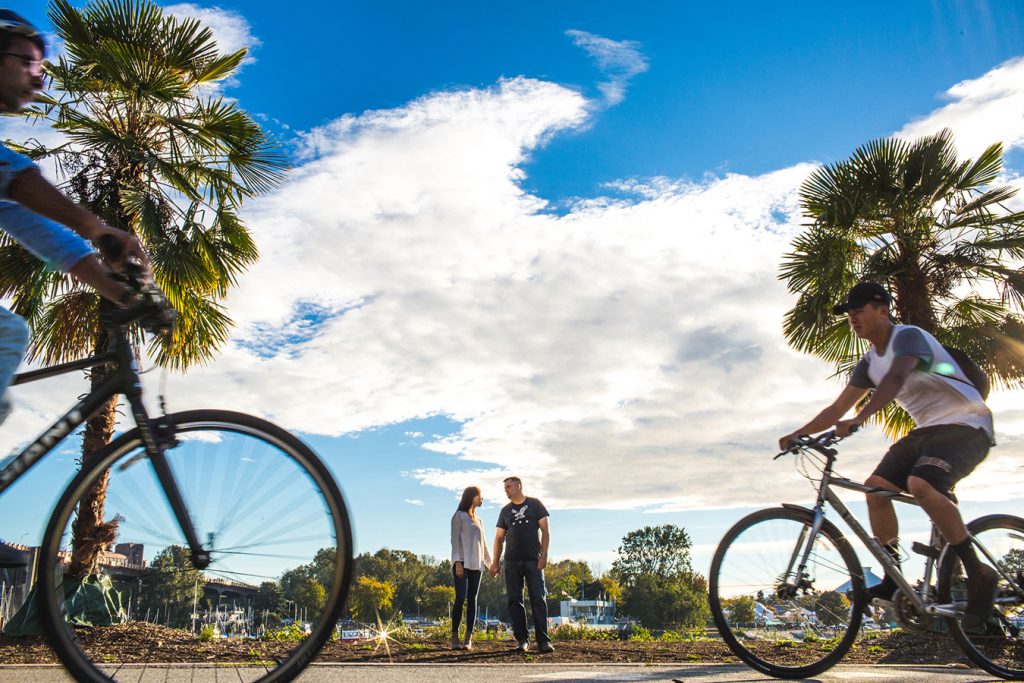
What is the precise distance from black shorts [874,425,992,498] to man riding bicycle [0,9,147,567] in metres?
3.75

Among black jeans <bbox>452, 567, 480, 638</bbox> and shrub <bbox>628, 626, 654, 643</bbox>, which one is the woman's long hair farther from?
shrub <bbox>628, 626, 654, 643</bbox>

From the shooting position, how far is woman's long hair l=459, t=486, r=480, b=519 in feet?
31.6

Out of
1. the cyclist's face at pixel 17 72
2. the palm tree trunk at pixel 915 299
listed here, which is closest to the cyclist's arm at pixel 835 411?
the cyclist's face at pixel 17 72

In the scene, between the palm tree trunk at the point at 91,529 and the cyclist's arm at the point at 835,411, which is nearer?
the palm tree trunk at the point at 91,529

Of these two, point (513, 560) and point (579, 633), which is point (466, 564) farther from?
point (579, 633)

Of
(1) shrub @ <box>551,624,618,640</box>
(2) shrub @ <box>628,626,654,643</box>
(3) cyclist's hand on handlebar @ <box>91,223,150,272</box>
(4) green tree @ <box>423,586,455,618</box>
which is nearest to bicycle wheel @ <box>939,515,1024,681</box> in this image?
(3) cyclist's hand on handlebar @ <box>91,223,150,272</box>

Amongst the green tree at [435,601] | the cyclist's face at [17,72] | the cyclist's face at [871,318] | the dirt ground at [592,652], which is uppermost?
the cyclist's face at [17,72]

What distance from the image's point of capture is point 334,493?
2398 mm

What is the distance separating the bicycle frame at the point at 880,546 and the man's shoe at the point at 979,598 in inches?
2.5

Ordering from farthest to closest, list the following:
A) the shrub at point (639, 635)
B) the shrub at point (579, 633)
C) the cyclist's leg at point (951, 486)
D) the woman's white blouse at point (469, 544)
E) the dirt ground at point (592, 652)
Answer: the shrub at point (579, 633), the shrub at point (639, 635), the woman's white blouse at point (469, 544), the dirt ground at point (592, 652), the cyclist's leg at point (951, 486)

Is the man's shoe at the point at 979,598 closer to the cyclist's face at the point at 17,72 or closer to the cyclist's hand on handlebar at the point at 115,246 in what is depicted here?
the cyclist's hand on handlebar at the point at 115,246

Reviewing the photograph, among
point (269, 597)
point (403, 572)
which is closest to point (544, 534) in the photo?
point (269, 597)

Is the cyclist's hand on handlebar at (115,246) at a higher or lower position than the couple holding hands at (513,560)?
higher

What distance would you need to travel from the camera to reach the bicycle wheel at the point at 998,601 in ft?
13.5
